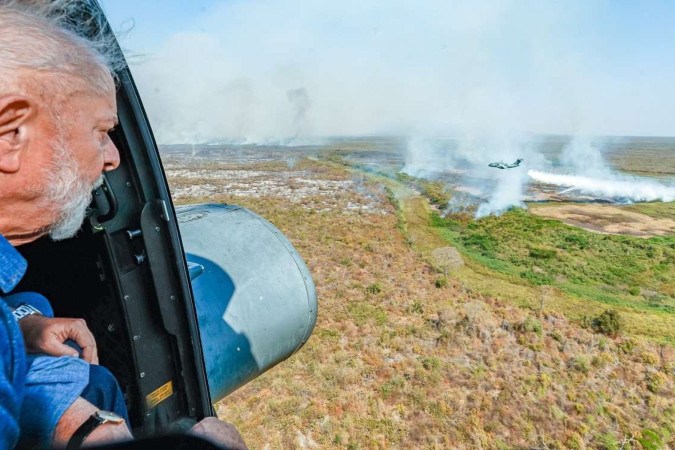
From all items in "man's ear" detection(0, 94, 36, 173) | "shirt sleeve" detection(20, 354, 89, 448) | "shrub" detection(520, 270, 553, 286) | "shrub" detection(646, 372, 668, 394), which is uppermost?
"man's ear" detection(0, 94, 36, 173)

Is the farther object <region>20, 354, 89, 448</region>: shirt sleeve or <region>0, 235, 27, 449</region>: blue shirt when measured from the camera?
<region>20, 354, 89, 448</region>: shirt sleeve

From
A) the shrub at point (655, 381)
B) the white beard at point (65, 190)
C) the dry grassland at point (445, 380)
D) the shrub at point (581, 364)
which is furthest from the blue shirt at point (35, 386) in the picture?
the shrub at point (655, 381)

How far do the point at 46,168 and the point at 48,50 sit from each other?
0.45m

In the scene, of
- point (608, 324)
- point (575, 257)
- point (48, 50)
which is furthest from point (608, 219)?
point (48, 50)

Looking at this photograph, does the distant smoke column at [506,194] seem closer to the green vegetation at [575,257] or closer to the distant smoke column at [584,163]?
the green vegetation at [575,257]

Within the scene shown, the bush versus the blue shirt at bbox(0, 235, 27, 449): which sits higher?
the blue shirt at bbox(0, 235, 27, 449)

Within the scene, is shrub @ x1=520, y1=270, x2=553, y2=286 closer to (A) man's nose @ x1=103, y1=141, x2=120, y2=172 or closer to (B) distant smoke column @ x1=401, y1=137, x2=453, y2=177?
(A) man's nose @ x1=103, y1=141, x2=120, y2=172

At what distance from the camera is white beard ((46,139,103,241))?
57.7 inches

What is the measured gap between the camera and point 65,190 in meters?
1.51

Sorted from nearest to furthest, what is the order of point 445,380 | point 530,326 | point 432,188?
point 445,380
point 530,326
point 432,188

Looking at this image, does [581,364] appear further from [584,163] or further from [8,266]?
[584,163]

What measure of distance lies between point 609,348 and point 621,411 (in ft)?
14.9

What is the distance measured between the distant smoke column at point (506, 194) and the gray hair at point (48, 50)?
42.2 m

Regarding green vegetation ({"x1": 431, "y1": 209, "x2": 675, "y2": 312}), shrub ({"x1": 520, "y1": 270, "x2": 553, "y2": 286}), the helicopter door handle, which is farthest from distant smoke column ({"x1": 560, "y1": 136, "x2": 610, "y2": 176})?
the helicopter door handle
